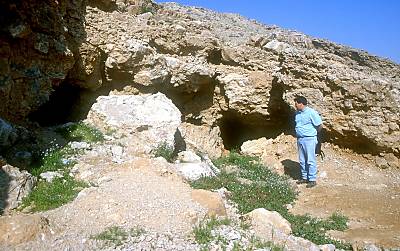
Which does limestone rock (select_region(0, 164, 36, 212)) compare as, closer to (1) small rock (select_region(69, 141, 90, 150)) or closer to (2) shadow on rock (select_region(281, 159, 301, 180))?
(1) small rock (select_region(69, 141, 90, 150))

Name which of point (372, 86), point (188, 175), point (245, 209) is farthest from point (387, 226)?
point (372, 86)

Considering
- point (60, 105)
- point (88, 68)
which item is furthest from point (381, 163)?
point (60, 105)

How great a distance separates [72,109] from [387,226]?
23.5ft

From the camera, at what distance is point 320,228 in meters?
6.50

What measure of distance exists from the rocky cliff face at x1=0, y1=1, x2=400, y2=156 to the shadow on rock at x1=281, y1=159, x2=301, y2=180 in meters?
1.18

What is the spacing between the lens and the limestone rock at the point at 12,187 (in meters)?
5.73

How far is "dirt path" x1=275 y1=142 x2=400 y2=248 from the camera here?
6.36 meters

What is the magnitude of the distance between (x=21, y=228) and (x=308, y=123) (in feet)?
19.9

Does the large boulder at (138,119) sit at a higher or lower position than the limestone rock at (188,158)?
higher

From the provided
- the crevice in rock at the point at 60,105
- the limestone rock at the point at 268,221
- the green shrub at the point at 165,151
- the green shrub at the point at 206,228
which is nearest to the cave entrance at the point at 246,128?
the green shrub at the point at 165,151

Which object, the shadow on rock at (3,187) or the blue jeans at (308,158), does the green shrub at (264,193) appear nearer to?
the blue jeans at (308,158)

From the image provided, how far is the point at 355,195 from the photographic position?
26.6 ft

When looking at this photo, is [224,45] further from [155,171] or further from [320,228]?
[320,228]

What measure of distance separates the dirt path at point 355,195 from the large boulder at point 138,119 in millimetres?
3003
